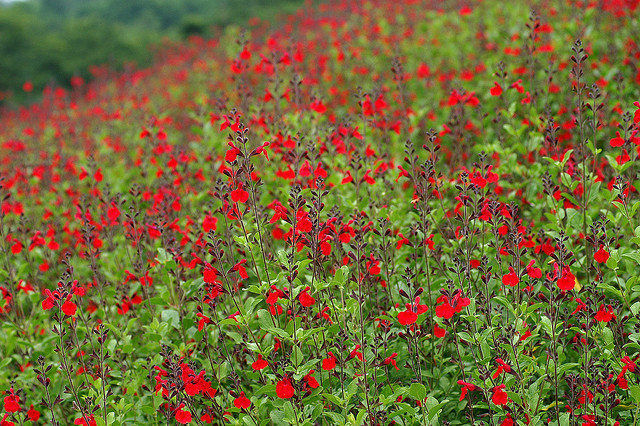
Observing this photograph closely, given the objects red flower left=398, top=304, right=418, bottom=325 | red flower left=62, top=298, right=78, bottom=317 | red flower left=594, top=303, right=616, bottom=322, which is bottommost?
→ red flower left=594, top=303, right=616, bottom=322

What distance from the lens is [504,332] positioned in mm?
2643

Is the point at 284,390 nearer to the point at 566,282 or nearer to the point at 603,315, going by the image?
the point at 566,282

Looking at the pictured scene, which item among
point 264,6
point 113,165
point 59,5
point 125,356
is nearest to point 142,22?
point 264,6

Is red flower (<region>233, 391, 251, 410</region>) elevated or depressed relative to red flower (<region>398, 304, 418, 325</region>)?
depressed

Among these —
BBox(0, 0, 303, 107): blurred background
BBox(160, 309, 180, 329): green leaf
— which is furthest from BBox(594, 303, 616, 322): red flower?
BBox(0, 0, 303, 107): blurred background

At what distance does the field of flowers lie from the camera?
104 inches

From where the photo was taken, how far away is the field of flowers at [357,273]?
2.65 meters

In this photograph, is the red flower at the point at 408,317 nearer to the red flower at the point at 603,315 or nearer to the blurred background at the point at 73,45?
the red flower at the point at 603,315

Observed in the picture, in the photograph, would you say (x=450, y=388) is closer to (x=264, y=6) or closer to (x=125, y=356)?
(x=125, y=356)

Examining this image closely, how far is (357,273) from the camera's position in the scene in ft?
9.12

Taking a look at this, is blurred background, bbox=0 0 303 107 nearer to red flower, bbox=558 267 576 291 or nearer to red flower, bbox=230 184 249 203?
red flower, bbox=230 184 249 203

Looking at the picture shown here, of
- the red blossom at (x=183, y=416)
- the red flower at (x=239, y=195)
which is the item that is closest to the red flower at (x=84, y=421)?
the red blossom at (x=183, y=416)

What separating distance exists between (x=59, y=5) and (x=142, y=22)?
1792cm

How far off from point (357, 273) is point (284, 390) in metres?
0.68
